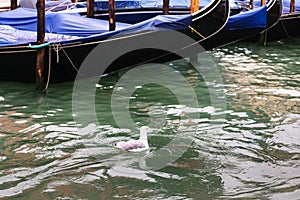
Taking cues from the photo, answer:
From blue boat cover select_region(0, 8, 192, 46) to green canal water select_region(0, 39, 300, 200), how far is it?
0.70m

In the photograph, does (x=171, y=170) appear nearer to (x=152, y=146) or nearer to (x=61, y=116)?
(x=152, y=146)

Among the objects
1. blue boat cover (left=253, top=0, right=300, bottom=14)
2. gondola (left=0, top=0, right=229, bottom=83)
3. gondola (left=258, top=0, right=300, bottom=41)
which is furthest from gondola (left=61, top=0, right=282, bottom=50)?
gondola (left=0, top=0, right=229, bottom=83)

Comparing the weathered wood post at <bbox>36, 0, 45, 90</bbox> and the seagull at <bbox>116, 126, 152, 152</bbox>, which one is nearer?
the seagull at <bbox>116, 126, 152, 152</bbox>

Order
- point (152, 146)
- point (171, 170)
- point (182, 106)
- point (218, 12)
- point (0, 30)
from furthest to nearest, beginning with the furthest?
point (218, 12), point (0, 30), point (182, 106), point (152, 146), point (171, 170)

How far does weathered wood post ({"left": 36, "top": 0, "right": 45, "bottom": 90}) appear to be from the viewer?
720cm

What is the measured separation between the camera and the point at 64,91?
7.46m

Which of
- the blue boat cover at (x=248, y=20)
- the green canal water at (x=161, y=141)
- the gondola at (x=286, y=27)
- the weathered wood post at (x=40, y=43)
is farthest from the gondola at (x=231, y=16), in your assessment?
the weathered wood post at (x=40, y=43)

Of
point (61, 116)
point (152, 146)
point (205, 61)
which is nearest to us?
point (152, 146)

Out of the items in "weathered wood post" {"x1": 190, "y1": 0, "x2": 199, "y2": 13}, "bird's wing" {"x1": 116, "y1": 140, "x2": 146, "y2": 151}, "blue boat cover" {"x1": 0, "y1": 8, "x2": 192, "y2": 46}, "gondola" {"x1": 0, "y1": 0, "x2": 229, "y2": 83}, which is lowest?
"bird's wing" {"x1": 116, "y1": 140, "x2": 146, "y2": 151}

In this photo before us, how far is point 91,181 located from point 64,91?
9.92 ft

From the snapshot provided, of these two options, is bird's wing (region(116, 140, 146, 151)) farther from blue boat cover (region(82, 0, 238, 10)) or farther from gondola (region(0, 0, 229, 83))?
blue boat cover (region(82, 0, 238, 10))

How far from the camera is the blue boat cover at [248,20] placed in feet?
33.1

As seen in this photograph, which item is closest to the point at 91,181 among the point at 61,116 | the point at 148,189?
the point at 148,189

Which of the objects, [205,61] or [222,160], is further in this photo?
[205,61]
